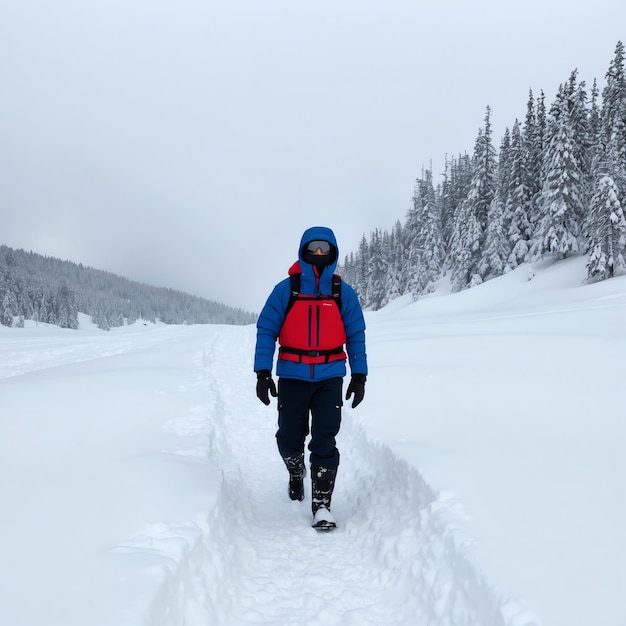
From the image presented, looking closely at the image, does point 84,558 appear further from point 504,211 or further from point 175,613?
point 504,211

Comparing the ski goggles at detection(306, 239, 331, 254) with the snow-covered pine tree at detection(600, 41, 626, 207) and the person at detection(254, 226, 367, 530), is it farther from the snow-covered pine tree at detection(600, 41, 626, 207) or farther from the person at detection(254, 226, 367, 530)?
the snow-covered pine tree at detection(600, 41, 626, 207)

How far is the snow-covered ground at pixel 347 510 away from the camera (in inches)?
95.2

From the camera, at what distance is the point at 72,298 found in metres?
112

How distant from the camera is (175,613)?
98.3 inches

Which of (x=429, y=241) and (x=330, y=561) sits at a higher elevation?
(x=429, y=241)

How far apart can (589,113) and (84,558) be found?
159ft

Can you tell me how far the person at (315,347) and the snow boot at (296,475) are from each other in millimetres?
402

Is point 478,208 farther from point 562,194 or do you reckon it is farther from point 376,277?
point 376,277

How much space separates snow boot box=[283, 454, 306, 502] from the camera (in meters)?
4.62

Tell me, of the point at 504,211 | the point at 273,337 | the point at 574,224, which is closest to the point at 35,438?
the point at 273,337

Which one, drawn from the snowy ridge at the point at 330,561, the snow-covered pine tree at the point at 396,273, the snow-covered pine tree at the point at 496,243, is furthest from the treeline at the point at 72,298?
the snowy ridge at the point at 330,561

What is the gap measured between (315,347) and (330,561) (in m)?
1.99

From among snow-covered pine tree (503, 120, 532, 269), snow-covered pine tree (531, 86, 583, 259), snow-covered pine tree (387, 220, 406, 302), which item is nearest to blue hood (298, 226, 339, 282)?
snow-covered pine tree (531, 86, 583, 259)

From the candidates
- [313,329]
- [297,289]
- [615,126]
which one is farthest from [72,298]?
[313,329]
